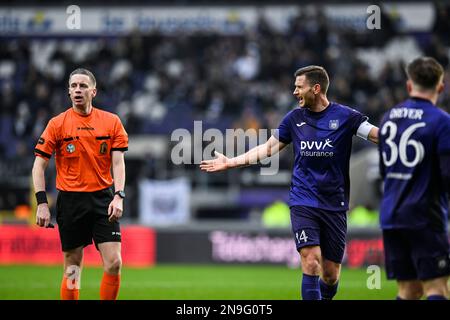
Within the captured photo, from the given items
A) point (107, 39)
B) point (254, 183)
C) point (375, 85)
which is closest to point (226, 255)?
point (254, 183)

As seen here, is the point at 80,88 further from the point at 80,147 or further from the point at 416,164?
the point at 416,164

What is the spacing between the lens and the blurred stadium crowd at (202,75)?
77.8 feet

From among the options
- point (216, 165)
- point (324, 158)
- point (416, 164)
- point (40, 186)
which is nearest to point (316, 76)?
point (324, 158)

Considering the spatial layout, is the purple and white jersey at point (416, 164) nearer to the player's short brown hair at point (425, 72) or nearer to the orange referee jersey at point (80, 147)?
the player's short brown hair at point (425, 72)

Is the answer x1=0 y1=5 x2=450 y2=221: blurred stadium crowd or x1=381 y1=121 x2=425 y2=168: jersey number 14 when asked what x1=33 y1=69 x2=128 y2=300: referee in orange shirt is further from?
x1=0 y1=5 x2=450 y2=221: blurred stadium crowd

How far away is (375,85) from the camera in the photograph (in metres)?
23.8

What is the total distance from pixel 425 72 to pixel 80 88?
364 cm

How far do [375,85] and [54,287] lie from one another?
12762 millimetres

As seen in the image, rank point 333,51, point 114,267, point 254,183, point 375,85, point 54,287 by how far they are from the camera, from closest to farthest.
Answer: point 114,267
point 54,287
point 254,183
point 375,85
point 333,51

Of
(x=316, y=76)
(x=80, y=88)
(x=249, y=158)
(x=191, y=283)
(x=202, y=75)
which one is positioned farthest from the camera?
(x=202, y=75)

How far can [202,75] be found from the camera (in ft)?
84.6

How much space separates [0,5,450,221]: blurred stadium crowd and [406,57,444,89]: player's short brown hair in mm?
15418

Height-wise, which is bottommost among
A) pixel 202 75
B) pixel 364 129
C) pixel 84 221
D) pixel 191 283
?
pixel 191 283
